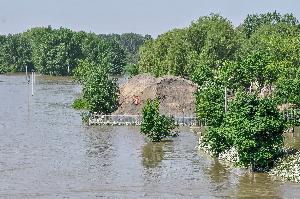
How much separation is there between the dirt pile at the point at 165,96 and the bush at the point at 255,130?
2858cm

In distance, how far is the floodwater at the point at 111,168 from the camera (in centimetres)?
3941

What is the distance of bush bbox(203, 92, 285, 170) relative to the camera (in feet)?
142

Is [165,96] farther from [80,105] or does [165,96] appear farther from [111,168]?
[111,168]

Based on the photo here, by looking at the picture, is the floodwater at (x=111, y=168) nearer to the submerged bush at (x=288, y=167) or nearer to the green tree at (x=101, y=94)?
the submerged bush at (x=288, y=167)

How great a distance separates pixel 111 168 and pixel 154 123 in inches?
500

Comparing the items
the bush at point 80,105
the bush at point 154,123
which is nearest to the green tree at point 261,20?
the bush at point 80,105

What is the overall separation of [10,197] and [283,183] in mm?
16716

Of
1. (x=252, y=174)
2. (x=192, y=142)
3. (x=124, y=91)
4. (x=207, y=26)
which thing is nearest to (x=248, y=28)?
(x=207, y=26)

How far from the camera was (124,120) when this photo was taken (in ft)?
237

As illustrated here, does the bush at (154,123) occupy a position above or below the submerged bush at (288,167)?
above

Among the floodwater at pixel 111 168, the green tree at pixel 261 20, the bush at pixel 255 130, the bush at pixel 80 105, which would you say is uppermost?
the green tree at pixel 261 20

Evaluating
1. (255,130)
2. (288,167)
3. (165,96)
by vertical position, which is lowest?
(288,167)

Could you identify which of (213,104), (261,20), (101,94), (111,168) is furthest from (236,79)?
(261,20)

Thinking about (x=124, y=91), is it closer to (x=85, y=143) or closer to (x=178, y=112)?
(x=178, y=112)
